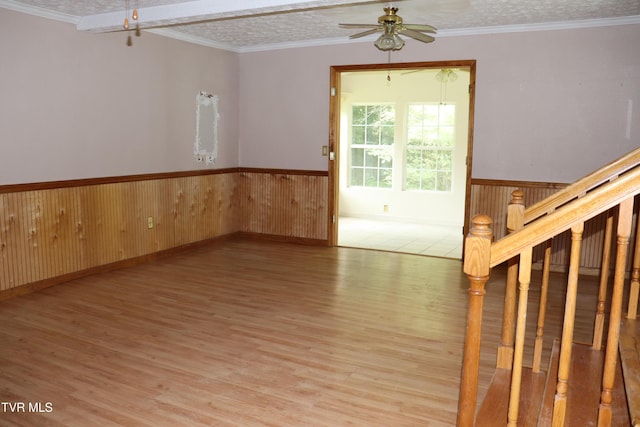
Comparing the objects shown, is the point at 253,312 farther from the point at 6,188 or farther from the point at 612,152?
the point at 612,152

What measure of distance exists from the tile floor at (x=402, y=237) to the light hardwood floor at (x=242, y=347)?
1.22m

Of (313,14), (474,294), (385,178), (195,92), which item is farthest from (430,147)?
(474,294)

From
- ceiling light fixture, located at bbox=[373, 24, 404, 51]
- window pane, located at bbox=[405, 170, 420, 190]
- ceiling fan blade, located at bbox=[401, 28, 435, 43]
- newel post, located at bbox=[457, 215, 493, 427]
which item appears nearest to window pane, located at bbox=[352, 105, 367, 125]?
window pane, located at bbox=[405, 170, 420, 190]

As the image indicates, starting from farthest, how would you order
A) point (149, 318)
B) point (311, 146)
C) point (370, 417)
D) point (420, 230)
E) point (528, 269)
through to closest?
point (420, 230) → point (311, 146) → point (149, 318) → point (370, 417) → point (528, 269)

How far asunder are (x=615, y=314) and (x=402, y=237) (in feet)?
19.3

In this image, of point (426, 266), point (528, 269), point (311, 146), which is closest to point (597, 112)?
point (426, 266)

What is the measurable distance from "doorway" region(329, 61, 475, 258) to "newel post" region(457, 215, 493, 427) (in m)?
6.03

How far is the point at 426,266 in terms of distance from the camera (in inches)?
223

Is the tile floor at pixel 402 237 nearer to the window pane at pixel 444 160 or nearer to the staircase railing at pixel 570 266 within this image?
the window pane at pixel 444 160

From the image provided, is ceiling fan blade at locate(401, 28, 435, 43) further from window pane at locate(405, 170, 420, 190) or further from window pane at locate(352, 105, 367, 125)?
window pane at locate(352, 105, 367, 125)

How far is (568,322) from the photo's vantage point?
160cm

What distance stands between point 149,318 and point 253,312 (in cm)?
75

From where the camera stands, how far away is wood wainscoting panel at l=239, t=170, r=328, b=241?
21.7ft

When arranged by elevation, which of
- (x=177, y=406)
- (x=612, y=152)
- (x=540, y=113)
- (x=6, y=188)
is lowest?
(x=177, y=406)
